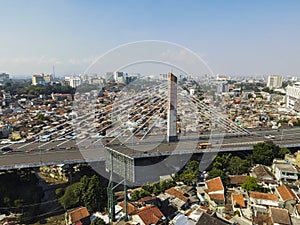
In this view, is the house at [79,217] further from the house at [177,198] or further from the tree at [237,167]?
the tree at [237,167]

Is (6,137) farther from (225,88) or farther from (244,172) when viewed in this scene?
(225,88)

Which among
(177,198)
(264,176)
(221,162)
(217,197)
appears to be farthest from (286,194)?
(177,198)

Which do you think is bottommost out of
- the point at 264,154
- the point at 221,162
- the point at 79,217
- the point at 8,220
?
the point at 8,220

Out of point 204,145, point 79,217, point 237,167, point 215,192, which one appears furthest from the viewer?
point 204,145

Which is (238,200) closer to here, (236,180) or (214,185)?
(214,185)

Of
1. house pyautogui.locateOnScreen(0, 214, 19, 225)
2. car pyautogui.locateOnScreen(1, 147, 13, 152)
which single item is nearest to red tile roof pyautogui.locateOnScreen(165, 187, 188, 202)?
house pyautogui.locateOnScreen(0, 214, 19, 225)

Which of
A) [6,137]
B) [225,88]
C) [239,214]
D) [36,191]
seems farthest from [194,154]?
[225,88]

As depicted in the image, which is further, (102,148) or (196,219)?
(102,148)
